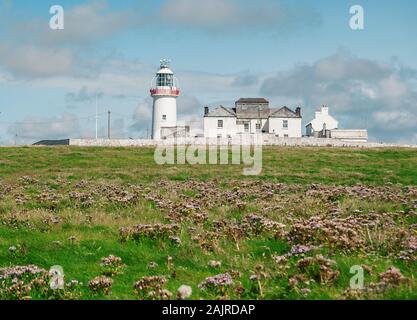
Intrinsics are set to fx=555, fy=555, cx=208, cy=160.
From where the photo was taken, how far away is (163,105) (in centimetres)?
11006

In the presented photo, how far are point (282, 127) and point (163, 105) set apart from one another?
26635mm

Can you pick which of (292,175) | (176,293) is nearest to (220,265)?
(176,293)

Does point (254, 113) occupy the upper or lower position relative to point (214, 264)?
upper

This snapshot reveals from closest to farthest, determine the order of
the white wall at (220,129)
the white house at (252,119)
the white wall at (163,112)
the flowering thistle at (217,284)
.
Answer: the flowering thistle at (217,284) < the white wall at (163,112) < the white wall at (220,129) < the white house at (252,119)

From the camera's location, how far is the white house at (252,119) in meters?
117

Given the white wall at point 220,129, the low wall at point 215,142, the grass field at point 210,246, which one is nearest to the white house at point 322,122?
the white wall at point 220,129

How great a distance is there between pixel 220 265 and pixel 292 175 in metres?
28.4

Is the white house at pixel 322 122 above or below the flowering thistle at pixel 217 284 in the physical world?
above

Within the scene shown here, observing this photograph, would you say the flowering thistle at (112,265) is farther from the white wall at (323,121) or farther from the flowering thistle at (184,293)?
the white wall at (323,121)

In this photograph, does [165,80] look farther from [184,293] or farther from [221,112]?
[184,293]

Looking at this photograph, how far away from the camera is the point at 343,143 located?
93.6m

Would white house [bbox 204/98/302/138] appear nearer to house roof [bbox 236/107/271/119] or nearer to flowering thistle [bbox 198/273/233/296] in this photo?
house roof [bbox 236/107/271/119]

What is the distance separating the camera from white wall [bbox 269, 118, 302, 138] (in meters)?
118

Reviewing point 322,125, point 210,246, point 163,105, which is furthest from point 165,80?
point 210,246
